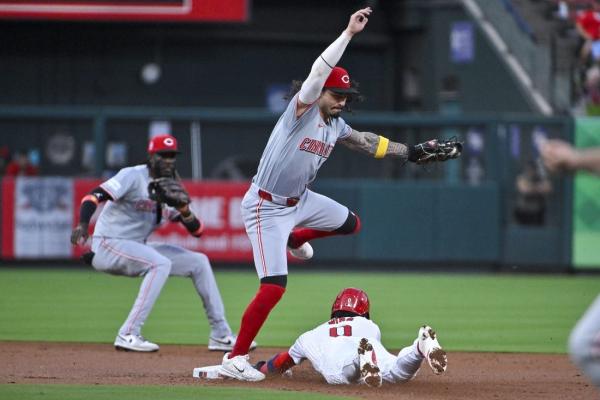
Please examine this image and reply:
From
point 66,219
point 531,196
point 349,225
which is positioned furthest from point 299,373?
point 531,196

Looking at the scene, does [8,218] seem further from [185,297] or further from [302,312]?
[302,312]

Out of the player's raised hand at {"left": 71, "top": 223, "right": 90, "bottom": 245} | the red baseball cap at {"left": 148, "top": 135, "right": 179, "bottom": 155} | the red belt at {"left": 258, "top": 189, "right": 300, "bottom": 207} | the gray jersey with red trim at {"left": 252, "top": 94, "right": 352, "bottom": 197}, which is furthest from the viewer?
the red baseball cap at {"left": 148, "top": 135, "right": 179, "bottom": 155}

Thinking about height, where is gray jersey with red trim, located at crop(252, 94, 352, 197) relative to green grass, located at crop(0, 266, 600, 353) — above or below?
above

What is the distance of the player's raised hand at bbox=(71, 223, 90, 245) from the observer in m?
9.15

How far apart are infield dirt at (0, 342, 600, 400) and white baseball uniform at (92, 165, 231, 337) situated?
39cm

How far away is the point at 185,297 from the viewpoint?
564 inches

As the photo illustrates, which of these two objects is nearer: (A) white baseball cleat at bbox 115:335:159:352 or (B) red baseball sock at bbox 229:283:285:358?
(B) red baseball sock at bbox 229:283:285:358

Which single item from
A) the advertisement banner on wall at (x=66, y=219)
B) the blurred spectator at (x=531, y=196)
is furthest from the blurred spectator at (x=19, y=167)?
the blurred spectator at (x=531, y=196)

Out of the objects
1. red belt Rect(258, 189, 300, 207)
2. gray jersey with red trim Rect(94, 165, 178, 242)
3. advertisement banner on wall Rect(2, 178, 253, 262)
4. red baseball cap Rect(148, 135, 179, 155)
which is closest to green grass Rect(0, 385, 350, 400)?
red belt Rect(258, 189, 300, 207)

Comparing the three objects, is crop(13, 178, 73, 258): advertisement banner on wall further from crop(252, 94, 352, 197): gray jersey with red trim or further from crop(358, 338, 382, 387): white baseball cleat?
crop(358, 338, 382, 387): white baseball cleat

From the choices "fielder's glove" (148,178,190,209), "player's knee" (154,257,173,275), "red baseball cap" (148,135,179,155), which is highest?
"red baseball cap" (148,135,179,155)

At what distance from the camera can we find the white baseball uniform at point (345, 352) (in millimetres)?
7566

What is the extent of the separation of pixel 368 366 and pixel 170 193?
2.81 meters

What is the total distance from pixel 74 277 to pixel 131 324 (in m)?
7.27
